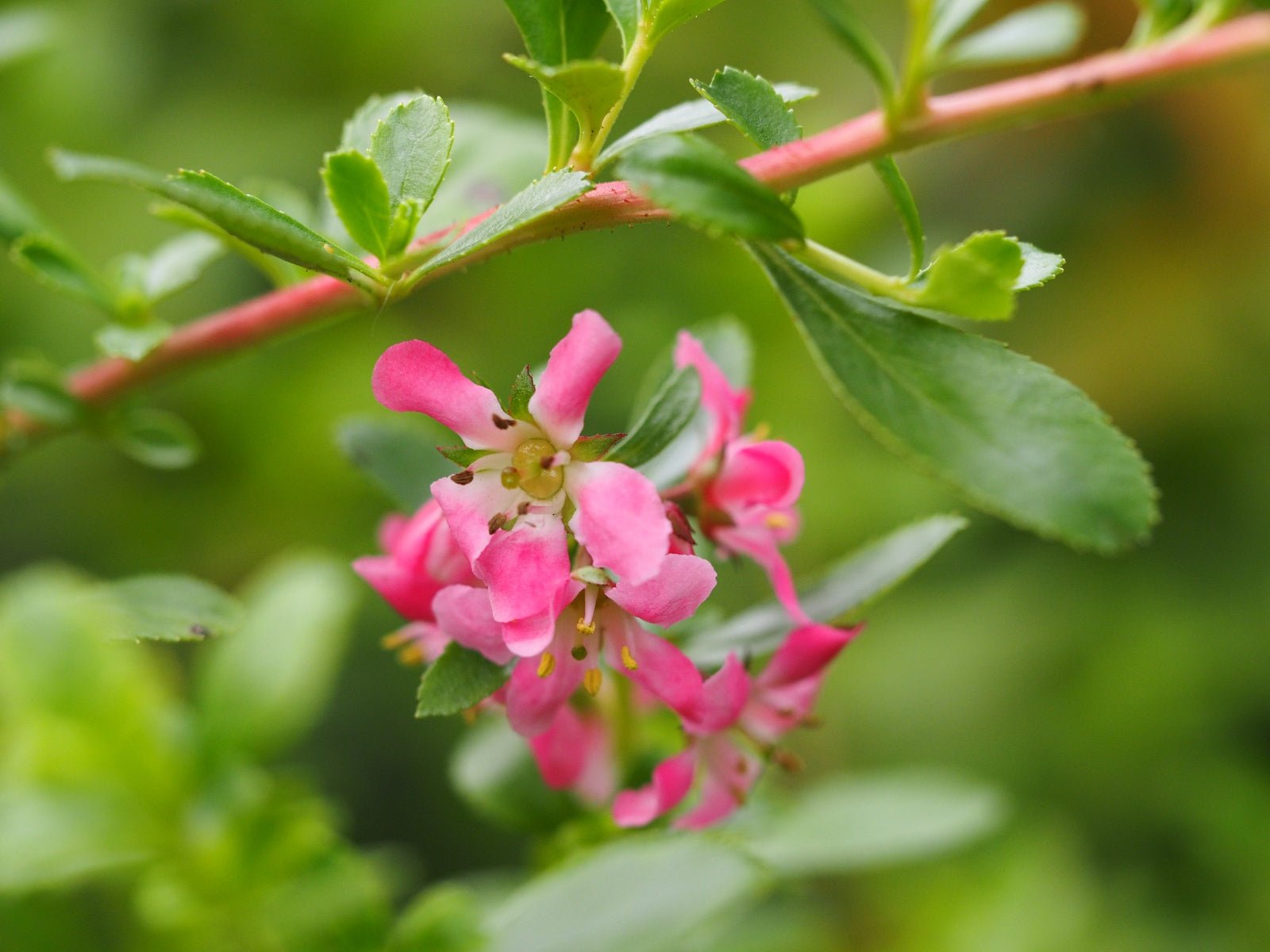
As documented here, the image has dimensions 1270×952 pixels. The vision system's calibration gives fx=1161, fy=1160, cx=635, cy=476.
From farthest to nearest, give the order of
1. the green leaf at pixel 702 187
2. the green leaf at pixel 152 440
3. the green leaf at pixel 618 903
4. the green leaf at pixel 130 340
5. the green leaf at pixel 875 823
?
the green leaf at pixel 875 823 → the green leaf at pixel 618 903 → the green leaf at pixel 152 440 → the green leaf at pixel 130 340 → the green leaf at pixel 702 187

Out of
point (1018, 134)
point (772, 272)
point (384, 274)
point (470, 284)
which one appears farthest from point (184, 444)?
point (1018, 134)

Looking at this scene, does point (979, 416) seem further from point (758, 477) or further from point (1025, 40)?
point (1025, 40)

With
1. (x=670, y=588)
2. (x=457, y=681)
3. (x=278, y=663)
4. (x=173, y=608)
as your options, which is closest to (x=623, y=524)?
(x=670, y=588)

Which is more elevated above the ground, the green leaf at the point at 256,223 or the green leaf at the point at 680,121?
the green leaf at the point at 680,121

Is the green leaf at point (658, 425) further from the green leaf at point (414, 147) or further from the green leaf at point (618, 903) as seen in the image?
the green leaf at point (618, 903)

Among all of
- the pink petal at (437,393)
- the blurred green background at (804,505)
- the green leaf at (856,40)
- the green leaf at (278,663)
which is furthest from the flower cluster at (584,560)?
the blurred green background at (804,505)

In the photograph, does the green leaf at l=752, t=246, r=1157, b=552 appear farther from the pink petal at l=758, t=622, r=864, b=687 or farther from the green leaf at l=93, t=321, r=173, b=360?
the green leaf at l=93, t=321, r=173, b=360
